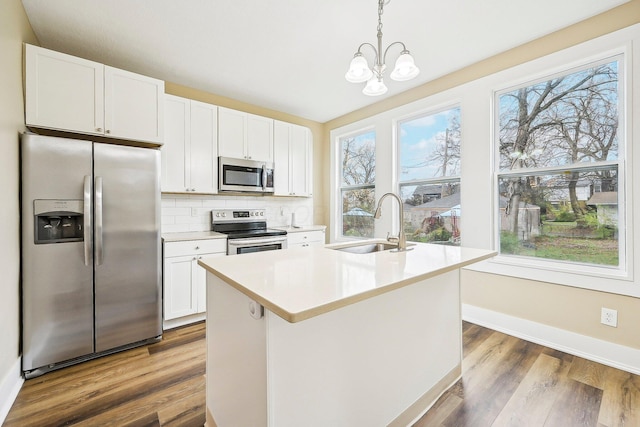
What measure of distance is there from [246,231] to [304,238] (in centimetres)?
78

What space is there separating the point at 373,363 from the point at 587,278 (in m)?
2.05

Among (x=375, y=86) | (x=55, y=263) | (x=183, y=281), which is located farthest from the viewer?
(x=183, y=281)

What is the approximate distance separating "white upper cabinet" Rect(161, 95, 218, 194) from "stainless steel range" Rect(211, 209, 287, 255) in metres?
0.44

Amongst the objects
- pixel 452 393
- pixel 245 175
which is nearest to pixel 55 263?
pixel 245 175

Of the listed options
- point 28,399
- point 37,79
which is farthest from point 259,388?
point 37,79

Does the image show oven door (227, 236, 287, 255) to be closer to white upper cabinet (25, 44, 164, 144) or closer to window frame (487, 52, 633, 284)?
white upper cabinet (25, 44, 164, 144)

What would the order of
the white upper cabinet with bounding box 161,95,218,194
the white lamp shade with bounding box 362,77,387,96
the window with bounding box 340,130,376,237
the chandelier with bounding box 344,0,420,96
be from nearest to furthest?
the chandelier with bounding box 344,0,420,96 < the white lamp shade with bounding box 362,77,387,96 < the white upper cabinet with bounding box 161,95,218,194 < the window with bounding box 340,130,376,237

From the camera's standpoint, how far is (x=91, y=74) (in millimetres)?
2283

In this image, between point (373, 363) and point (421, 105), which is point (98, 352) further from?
point (421, 105)

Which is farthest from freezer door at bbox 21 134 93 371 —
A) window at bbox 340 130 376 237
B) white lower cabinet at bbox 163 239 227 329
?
window at bbox 340 130 376 237

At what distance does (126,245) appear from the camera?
2271 mm

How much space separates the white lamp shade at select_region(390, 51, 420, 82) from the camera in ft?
5.32

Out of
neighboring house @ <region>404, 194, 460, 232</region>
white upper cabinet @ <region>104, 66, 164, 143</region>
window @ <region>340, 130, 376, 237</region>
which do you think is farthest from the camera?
window @ <region>340, 130, 376, 237</region>

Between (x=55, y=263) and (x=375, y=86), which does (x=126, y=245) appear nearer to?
(x=55, y=263)
